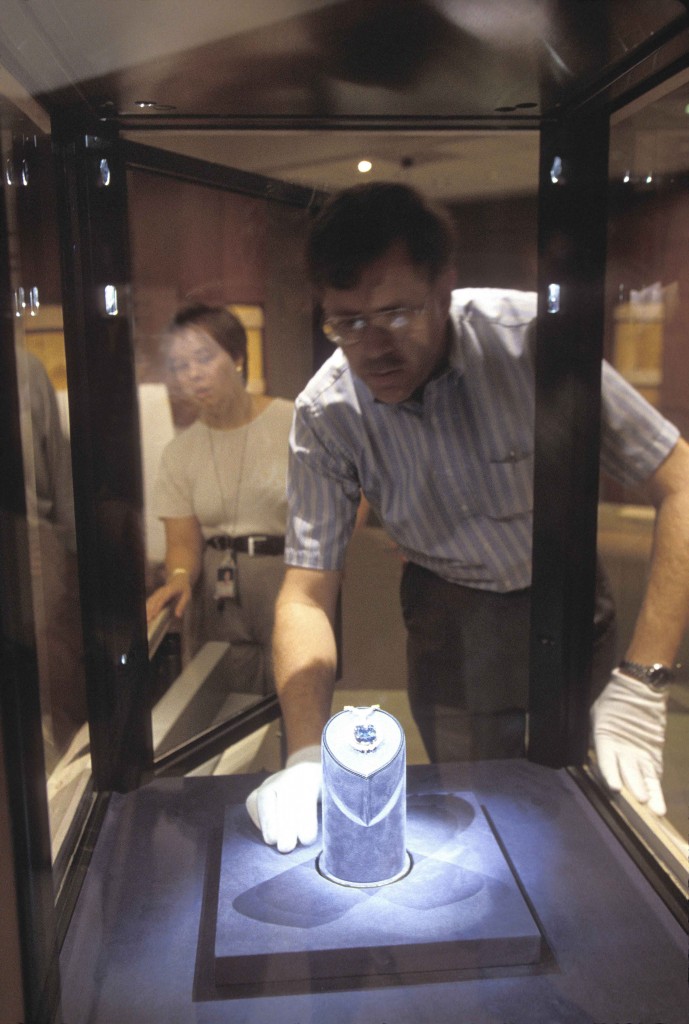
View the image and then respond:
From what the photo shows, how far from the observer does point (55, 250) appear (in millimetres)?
1026

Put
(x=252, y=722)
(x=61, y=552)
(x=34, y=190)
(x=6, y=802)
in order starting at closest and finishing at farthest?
(x=6, y=802) < (x=34, y=190) < (x=61, y=552) < (x=252, y=722)

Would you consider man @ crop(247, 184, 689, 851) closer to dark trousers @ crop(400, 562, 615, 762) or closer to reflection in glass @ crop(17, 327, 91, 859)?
dark trousers @ crop(400, 562, 615, 762)

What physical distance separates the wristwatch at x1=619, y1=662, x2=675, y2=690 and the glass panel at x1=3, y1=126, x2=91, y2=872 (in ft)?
2.36

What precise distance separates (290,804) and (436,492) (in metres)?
0.42

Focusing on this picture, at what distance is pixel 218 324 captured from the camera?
108 cm

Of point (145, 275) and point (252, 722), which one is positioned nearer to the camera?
point (145, 275)

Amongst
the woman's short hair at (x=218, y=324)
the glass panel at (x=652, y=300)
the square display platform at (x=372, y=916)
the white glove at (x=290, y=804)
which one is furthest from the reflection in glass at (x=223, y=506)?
the glass panel at (x=652, y=300)

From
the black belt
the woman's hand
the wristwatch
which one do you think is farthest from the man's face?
the wristwatch

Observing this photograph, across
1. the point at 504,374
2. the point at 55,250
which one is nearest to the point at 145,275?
the point at 55,250

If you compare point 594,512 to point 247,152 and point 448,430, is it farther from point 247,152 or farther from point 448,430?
point 247,152

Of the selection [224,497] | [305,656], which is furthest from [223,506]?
[305,656]

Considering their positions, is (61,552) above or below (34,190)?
below

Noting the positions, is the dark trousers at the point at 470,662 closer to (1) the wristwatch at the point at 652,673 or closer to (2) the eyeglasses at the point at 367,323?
(1) the wristwatch at the point at 652,673

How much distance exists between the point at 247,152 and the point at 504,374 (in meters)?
0.42
